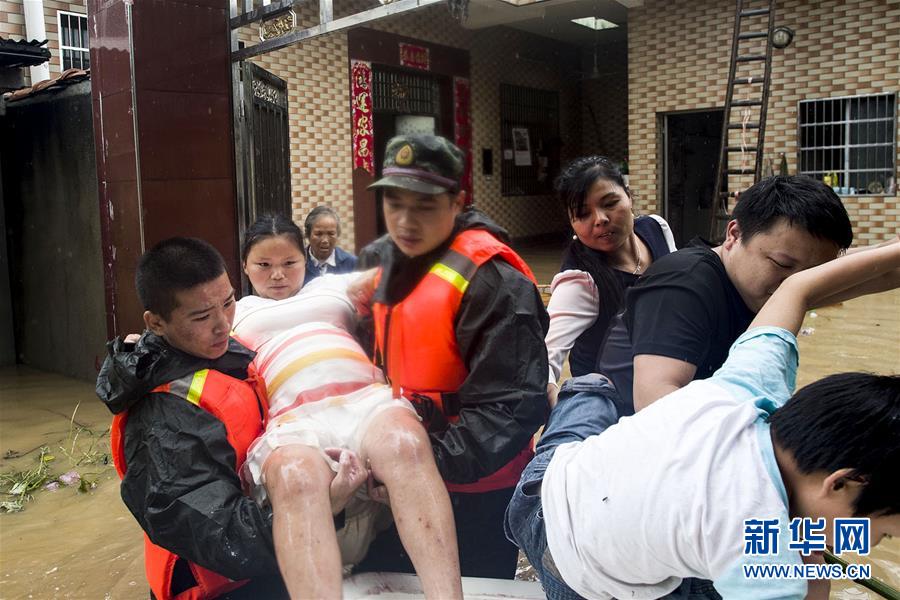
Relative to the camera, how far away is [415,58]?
1.10m

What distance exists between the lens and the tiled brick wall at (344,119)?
1104 millimetres

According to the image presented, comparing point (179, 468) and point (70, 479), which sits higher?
point (179, 468)

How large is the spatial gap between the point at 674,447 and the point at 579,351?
2.53 feet

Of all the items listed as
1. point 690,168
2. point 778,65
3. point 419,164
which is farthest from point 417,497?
point 690,168

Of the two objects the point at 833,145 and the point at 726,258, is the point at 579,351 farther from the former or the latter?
the point at 833,145

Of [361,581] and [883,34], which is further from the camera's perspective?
[883,34]

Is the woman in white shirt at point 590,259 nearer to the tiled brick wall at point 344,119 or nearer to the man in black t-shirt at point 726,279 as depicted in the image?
the tiled brick wall at point 344,119

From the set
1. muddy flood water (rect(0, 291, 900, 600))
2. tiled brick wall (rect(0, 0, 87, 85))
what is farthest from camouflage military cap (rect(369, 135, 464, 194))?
muddy flood water (rect(0, 291, 900, 600))

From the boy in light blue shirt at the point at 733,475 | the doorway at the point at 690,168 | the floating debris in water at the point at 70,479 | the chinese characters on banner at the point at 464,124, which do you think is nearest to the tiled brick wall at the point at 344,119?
the chinese characters on banner at the point at 464,124

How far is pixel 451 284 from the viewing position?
3.55 ft

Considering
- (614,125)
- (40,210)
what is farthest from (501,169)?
(614,125)

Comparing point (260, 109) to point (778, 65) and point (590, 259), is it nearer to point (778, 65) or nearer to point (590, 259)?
point (590, 259)

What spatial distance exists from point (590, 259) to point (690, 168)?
7153 mm

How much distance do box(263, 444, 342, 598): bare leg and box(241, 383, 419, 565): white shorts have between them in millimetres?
33
